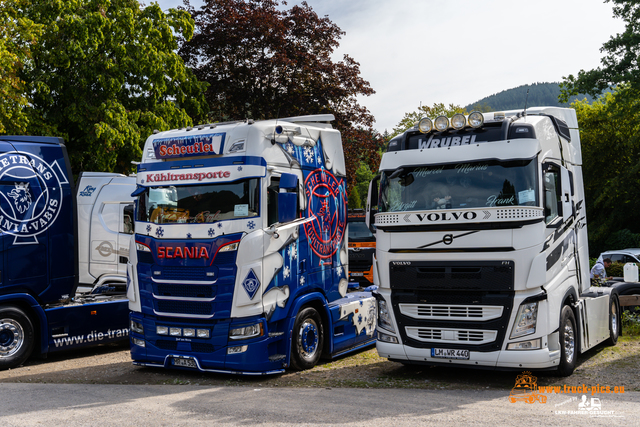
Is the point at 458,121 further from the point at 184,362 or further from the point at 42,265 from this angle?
the point at 42,265

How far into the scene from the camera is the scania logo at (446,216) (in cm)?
743

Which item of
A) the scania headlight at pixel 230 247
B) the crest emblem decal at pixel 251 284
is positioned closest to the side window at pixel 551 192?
the crest emblem decal at pixel 251 284

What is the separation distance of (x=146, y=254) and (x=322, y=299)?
9.17 feet

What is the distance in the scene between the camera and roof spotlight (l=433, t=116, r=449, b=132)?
26.7 feet

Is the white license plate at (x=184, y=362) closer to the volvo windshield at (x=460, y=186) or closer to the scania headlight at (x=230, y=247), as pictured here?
the scania headlight at (x=230, y=247)

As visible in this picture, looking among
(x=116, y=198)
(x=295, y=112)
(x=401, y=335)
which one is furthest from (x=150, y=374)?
(x=295, y=112)

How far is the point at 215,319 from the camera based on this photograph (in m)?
8.05

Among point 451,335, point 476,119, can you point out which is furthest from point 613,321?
point 476,119

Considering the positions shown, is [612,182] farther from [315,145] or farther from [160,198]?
[160,198]

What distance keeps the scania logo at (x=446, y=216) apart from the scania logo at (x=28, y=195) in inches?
253

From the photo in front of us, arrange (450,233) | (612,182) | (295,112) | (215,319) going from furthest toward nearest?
1. (612,182)
2. (295,112)
3. (215,319)
4. (450,233)

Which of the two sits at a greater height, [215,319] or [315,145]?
[315,145]

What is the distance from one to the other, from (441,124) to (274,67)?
13757 mm

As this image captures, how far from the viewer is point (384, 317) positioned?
27.0 ft
